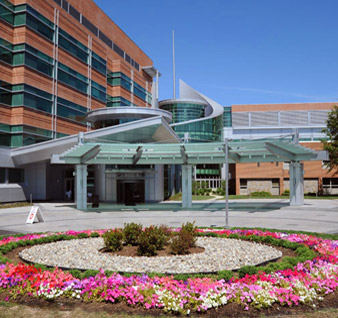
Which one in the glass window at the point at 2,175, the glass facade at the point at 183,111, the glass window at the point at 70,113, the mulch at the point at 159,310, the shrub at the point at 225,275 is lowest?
the mulch at the point at 159,310

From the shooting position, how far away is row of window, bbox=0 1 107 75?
40.4 m

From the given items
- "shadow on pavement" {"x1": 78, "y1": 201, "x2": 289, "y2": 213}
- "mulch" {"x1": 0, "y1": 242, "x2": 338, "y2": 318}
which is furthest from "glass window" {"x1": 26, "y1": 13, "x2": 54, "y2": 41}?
"mulch" {"x1": 0, "y1": 242, "x2": 338, "y2": 318}

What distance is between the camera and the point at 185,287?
754 cm

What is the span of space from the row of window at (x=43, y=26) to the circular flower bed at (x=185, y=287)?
126ft

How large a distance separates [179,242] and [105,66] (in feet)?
173

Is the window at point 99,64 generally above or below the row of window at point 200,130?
above

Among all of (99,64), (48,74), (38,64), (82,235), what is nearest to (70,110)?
(48,74)

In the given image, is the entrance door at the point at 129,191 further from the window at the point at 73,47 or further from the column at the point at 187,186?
the window at the point at 73,47

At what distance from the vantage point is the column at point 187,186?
3216 cm

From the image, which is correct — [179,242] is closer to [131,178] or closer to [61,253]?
[61,253]

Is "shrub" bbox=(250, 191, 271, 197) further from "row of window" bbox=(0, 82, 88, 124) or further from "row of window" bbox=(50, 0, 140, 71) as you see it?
"row of window" bbox=(50, 0, 140, 71)

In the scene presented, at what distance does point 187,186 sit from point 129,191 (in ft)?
35.6

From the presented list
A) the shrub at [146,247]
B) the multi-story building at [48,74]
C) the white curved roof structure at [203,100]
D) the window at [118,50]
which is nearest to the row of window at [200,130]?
the white curved roof structure at [203,100]

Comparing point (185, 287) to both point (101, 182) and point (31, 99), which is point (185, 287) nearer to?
point (101, 182)
